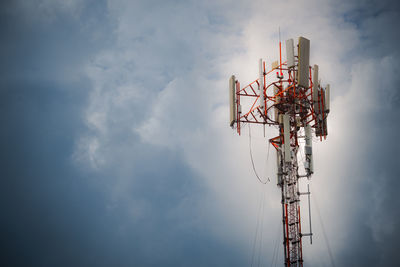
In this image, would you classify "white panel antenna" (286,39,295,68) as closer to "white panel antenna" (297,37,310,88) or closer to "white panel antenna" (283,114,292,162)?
"white panel antenna" (297,37,310,88)

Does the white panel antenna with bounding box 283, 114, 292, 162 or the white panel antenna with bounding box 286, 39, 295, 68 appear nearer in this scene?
the white panel antenna with bounding box 286, 39, 295, 68

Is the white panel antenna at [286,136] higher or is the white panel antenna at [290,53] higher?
the white panel antenna at [290,53]

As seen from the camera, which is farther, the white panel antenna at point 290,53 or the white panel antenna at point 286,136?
the white panel antenna at point 286,136

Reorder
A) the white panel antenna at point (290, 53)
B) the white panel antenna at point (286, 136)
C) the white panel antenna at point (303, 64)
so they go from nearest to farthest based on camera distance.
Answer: the white panel antenna at point (303, 64) < the white panel antenna at point (290, 53) < the white panel antenna at point (286, 136)

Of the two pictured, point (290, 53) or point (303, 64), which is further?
point (290, 53)

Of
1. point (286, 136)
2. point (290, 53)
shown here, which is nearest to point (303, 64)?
point (290, 53)

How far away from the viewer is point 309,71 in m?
45.5

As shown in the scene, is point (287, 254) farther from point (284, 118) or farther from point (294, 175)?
point (284, 118)

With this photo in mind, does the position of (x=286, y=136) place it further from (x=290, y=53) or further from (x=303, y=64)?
(x=290, y=53)

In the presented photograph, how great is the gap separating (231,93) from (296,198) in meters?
13.3

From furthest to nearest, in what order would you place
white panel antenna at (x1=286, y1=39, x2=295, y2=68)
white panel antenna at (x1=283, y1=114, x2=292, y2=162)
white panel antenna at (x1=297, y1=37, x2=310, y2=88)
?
white panel antenna at (x1=283, y1=114, x2=292, y2=162) → white panel antenna at (x1=286, y1=39, x2=295, y2=68) → white panel antenna at (x1=297, y1=37, x2=310, y2=88)

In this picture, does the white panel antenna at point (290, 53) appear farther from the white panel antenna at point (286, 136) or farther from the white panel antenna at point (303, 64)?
the white panel antenna at point (286, 136)

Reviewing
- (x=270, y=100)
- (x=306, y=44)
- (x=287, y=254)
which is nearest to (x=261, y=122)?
(x=270, y=100)

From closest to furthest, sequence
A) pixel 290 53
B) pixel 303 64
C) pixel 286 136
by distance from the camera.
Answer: pixel 303 64, pixel 290 53, pixel 286 136
